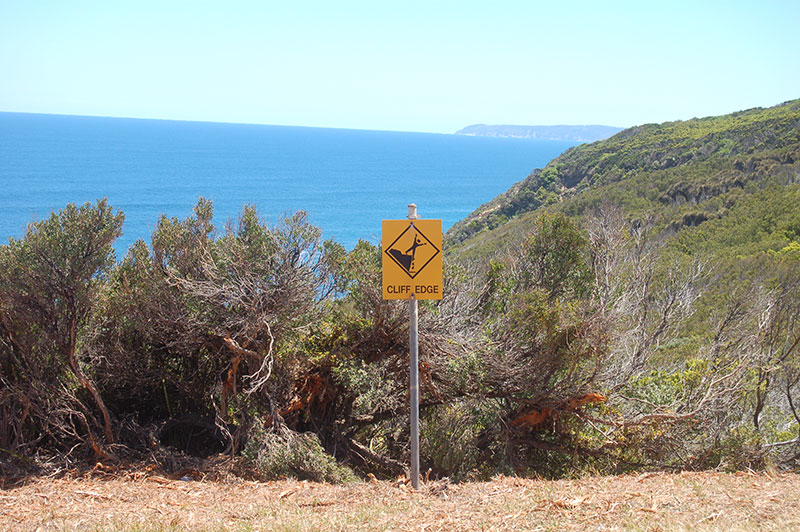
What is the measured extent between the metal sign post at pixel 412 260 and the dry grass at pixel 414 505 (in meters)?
1.17

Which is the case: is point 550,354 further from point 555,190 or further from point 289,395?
point 555,190

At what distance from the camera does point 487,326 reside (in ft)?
28.7

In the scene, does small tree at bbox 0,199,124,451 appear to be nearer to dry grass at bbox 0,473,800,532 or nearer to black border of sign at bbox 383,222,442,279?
dry grass at bbox 0,473,800,532

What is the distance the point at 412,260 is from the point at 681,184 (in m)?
36.7

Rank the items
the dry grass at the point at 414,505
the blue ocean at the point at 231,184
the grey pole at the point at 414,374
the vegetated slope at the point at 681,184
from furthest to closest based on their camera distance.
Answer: the blue ocean at the point at 231,184, the vegetated slope at the point at 681,184, the grey pole at the point at 414,374, the dry grass at the point at 414,505

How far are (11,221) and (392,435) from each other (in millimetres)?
59257

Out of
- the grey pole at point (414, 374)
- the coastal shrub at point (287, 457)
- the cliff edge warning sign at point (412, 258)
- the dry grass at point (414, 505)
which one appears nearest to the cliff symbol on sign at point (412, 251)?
the cliff edge warning sign at point (412, 258)

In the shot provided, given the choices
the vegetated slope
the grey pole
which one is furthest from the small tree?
the vegetated slope

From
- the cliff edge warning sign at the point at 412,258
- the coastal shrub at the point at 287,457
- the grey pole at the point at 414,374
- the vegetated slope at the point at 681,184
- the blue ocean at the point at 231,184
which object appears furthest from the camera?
the blue ocean at the point at 231,184

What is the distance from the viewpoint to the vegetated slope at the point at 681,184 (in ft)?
90.5

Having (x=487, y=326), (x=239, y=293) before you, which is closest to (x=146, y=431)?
(x=239, y=293)

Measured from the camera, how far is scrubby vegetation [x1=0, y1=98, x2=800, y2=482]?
7.54 meters

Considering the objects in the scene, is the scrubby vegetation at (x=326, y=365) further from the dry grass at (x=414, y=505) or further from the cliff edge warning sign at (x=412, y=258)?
the cliff edge warning sign at (x=412, y=258)

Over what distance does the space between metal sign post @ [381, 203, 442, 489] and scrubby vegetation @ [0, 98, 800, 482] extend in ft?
6.32
